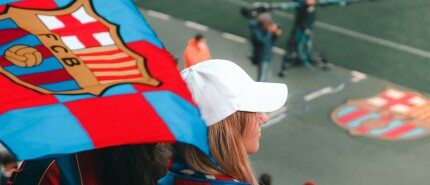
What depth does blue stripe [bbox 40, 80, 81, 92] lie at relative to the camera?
3.52 metres

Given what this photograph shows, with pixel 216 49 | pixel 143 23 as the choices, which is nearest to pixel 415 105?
pixel 216 49

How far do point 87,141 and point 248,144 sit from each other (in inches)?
23.8

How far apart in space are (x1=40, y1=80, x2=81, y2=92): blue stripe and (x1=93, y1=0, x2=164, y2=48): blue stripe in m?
0.34

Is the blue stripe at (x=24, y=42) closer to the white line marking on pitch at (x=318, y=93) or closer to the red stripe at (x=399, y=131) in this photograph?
the red stripe at (x=399, y=131)

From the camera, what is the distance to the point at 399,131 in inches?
551

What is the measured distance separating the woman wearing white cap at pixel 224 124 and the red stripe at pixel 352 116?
11.2 meters

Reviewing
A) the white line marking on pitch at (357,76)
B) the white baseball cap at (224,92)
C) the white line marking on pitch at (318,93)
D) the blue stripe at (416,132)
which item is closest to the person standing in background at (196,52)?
the white line marking on pitch at (318,93)

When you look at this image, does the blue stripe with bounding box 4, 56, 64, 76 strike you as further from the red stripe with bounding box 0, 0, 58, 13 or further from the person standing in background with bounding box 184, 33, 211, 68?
the person standing in background with bounding box 184, 33, 211, 68

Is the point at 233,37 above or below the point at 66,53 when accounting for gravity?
below

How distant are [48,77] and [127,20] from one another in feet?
1.48

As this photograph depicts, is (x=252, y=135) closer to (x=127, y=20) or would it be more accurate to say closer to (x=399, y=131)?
(x=127, y=20)

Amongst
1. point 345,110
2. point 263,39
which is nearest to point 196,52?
point 263,39

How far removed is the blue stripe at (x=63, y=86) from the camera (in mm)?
3516

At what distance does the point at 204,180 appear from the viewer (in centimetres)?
302
